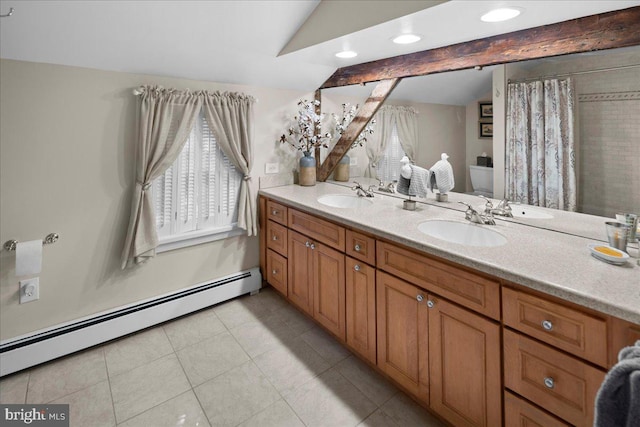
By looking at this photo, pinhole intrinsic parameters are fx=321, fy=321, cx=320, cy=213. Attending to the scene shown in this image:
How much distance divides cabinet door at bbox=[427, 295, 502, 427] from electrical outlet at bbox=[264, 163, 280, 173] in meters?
1.87

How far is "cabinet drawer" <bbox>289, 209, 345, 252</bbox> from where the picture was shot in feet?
6.41

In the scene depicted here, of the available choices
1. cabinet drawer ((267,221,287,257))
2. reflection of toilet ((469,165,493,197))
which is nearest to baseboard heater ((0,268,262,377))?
cabinet drawer ((267,221,287,257))

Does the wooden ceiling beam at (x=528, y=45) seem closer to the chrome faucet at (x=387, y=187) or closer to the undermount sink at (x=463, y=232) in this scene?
the chrome faucet at (x=387, y=187)

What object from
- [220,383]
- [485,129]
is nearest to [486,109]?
[485,129]

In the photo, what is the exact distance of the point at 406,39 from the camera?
6.06 ft

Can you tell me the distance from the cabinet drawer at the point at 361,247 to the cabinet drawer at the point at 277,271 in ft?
2.67

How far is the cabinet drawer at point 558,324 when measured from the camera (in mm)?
959

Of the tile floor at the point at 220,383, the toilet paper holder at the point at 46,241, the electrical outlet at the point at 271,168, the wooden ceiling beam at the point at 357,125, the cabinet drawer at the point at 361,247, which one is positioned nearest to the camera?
the tile floor at the point at 220,383

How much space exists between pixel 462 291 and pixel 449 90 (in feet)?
4.26

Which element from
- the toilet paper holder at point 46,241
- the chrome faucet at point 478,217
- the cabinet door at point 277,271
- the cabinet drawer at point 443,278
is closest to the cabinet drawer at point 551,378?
the cabinet drawer at point 443,278

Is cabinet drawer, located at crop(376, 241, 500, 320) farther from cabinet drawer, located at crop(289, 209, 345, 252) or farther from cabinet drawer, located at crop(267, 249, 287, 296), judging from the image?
cabinet drawer, located at crop(267, 249, 287, 296)

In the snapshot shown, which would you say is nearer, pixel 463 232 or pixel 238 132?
pixel 463 232

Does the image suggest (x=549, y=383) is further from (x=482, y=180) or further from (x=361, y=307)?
(x=482, y=180)

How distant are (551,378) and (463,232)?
82cm
